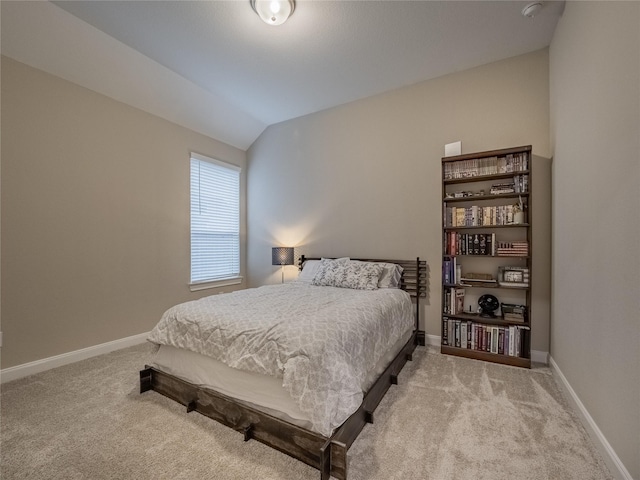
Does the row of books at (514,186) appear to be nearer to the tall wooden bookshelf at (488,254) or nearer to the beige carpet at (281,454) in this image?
the tall wooden bookshelf at (488,254)

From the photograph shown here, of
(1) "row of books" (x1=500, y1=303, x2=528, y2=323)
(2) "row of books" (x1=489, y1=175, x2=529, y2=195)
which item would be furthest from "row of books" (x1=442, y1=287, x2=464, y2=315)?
(2) "row of books" (x1=489, y1=175, x2=529, y2=195)

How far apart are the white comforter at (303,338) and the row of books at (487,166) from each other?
1.56m

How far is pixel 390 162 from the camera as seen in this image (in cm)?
344

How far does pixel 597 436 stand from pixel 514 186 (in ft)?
6.62

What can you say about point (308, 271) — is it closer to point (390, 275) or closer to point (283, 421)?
point (390, 275)

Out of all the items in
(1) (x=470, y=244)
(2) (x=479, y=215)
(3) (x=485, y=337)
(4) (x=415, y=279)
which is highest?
(2) (x=479, y=215)

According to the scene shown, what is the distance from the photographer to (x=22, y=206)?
7.90 feet

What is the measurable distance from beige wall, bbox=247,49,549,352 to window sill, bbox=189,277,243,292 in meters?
0.31

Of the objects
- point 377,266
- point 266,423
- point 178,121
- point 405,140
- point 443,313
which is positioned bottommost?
point 266,423

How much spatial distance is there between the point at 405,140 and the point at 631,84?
2168mm

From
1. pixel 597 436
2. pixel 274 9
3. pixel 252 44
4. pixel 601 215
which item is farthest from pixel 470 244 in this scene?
pixel 252 44

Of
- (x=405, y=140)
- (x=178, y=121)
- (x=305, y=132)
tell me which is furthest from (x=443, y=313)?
(x=178, y=121)

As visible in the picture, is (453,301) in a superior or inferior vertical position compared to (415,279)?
inferior

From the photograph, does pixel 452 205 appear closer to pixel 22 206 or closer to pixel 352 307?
pixel 352 307
